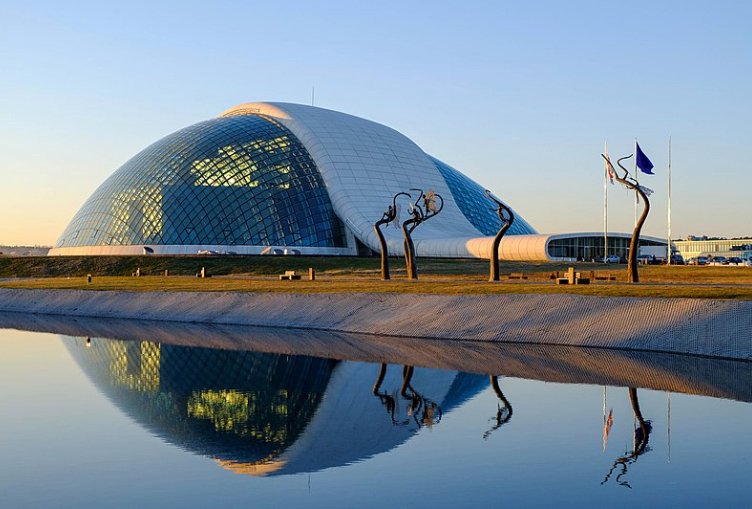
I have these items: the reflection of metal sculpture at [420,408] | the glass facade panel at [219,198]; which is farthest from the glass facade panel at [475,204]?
the reflection of metal sculpture at [420,408]

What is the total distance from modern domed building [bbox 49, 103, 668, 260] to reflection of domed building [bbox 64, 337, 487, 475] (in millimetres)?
42437

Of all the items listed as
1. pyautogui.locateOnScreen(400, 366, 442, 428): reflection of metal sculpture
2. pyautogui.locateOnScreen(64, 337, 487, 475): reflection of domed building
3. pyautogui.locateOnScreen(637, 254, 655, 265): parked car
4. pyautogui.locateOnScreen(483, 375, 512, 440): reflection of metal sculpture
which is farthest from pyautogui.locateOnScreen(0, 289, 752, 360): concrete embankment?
pyautogui.locateOnScreen(637, 254, 655, 265): parked car

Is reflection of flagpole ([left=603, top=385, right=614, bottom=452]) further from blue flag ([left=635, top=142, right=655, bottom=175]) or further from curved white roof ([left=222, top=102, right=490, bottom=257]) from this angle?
curved white roof ([left=222, top=102, right=490, bottom=257])

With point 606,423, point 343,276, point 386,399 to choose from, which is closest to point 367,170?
point 343,276

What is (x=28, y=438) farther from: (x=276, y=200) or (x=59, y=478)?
(x=276, y=200)

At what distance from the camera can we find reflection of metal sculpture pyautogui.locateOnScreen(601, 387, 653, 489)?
12722 mm

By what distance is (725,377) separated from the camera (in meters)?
21.7

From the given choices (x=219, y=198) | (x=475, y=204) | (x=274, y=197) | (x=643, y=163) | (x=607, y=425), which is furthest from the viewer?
(x=475, y=204)

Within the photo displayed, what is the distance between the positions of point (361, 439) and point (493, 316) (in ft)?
53.0

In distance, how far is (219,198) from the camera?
7619 cm

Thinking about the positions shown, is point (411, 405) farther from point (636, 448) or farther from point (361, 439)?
point (636, 448)

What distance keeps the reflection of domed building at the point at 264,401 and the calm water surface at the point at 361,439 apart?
66mm

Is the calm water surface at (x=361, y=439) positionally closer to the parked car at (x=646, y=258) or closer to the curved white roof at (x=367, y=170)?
the curved white roof at (x=367, y=170)

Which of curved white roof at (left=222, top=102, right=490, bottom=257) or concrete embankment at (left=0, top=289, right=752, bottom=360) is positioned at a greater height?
curved white roof at (left=222, top=102, right=490, bottom=257)
